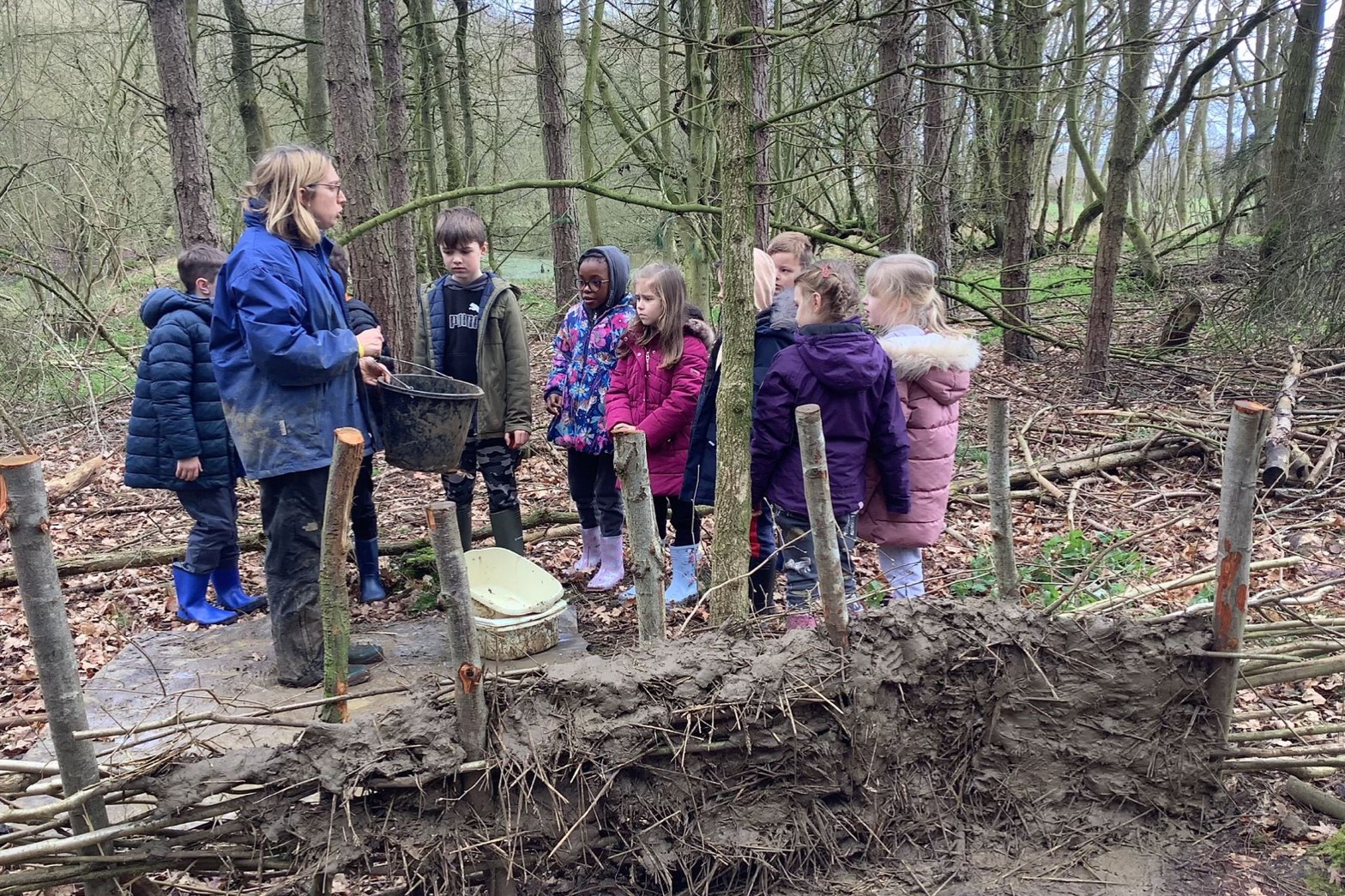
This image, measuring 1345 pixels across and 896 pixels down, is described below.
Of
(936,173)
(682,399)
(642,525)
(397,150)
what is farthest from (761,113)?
(397,150)

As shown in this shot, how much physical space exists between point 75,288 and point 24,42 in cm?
309

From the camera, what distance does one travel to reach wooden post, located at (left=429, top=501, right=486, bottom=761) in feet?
6.93

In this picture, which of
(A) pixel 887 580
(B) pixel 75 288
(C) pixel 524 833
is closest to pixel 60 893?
(C) pixel 524 833

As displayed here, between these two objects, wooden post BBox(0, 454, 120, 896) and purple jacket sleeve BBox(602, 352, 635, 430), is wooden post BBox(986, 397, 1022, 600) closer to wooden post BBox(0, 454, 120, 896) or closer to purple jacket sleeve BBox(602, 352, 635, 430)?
purple jacket sleeve BBox(602, 352, 635, 430)

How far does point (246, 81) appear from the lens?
10984 millimetres

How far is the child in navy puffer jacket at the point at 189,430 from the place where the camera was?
4.05 meters

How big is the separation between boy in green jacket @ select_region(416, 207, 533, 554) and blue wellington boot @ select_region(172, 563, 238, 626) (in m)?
1.23

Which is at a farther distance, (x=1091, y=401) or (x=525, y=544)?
(x=1091, y=401)

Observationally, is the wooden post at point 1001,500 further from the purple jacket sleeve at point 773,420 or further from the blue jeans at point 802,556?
the purple jacket sleeve at point 773,420

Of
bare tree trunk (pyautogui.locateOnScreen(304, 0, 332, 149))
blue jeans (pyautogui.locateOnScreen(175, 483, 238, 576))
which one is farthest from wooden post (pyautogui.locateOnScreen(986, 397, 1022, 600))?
bare tree trunk (pyautogui.locateOnScreen(304, 0, 332, 149))

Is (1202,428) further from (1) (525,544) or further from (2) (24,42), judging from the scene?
(2) (24,42)

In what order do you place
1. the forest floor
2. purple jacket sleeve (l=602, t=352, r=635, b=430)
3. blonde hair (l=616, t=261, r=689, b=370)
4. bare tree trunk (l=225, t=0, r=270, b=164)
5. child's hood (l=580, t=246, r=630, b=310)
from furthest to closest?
bare tree trunk (l=225, t=0, r=270, b=164)
child's hood (l=580, t=246, r=630, b=310)
purple jacket sleeve (l=602, t=352, r=635, b=430)
blonde hair (l=616, t=261, r=689, b=370)
the forest floor

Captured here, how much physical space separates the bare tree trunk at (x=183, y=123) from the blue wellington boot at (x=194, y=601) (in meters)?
2.65

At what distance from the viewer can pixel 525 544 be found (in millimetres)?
5297
